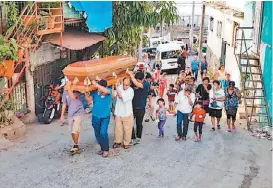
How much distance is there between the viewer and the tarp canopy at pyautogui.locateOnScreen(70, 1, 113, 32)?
12.8 meters

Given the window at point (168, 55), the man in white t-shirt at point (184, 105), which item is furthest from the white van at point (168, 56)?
the man in white t-shirt at point (184, 105)

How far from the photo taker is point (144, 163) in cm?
836

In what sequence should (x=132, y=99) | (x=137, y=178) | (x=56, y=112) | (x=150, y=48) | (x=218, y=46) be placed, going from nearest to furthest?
(x=137, y=178) < (x=132, y=99) < (x=56, y=112) < (x=218, y=46) < (x=150, y=48)

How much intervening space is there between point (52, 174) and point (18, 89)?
4433mm

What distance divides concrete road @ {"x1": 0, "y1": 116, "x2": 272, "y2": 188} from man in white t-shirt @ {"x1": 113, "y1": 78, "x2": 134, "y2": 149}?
1.00 ft

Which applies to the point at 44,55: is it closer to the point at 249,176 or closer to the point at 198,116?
the point at 198,116

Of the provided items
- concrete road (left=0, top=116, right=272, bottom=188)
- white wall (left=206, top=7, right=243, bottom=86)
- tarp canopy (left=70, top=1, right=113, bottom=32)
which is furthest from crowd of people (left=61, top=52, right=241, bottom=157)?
white wall (left=206, top=7, right=243, bottom=86)

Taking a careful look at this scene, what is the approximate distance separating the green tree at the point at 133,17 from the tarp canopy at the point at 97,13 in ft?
2.64

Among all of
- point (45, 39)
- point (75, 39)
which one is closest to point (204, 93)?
point (75, 39)

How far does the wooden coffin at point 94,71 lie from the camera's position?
8602mm

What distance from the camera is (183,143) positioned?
969 centimetres

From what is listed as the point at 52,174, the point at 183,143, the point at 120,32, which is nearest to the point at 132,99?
the point at 183,143

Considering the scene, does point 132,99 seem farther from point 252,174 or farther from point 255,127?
point 255,127

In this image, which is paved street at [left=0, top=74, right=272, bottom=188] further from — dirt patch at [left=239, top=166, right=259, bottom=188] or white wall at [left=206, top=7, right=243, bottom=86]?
white wall at [left=206, top=7, right=243, bottom=86]
